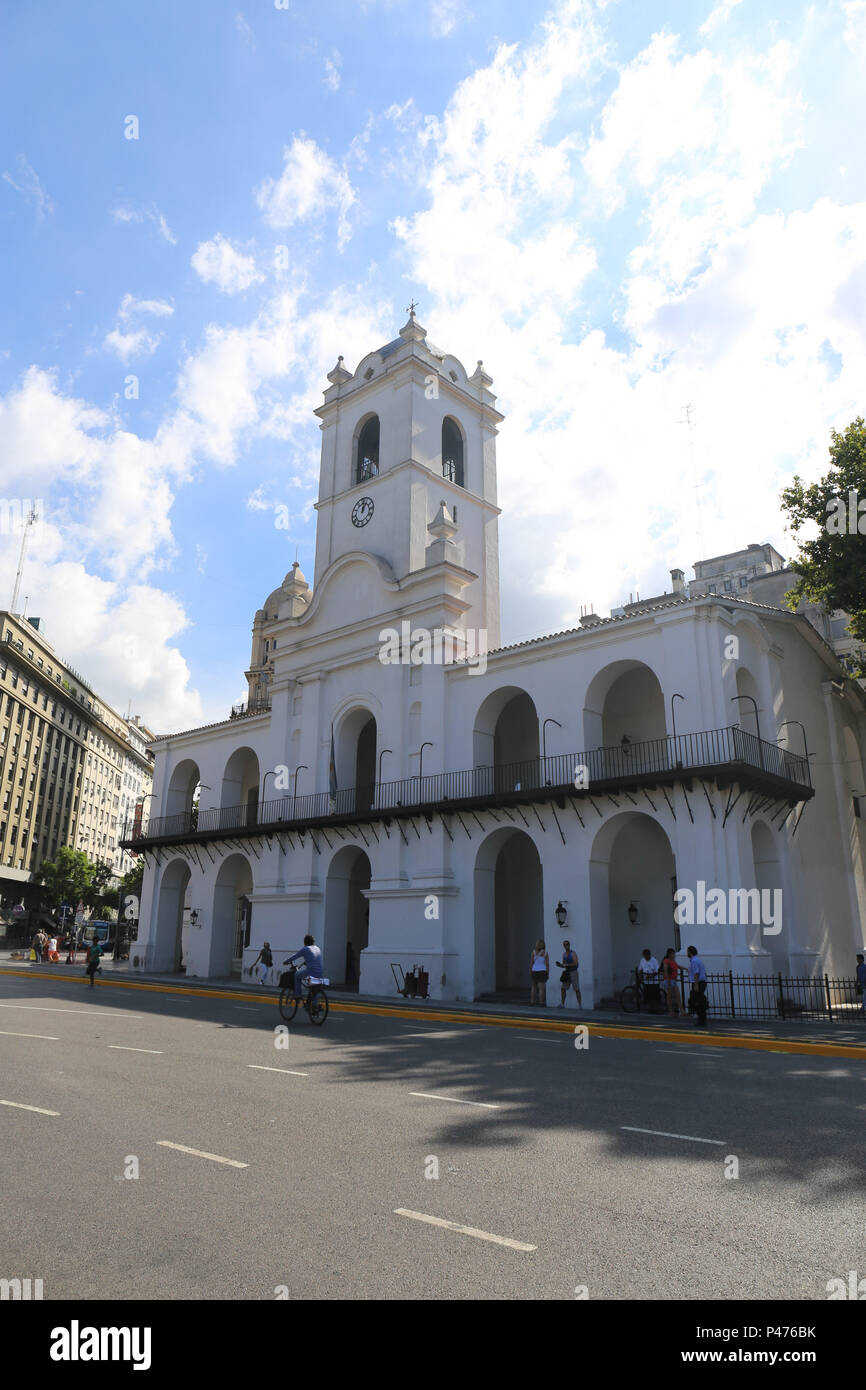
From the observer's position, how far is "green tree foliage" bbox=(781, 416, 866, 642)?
2184cm

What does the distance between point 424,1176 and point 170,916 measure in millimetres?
33876


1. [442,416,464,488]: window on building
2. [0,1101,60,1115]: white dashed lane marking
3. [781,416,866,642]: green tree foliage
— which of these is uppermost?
[442,416,464,488]: window on building

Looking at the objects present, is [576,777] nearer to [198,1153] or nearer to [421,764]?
[421,764]

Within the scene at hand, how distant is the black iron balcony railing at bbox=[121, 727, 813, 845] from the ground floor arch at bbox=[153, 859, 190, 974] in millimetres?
5413

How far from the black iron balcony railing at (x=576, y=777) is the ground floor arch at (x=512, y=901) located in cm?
190

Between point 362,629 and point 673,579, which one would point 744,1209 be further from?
point 673,579

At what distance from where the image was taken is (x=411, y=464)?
103ft

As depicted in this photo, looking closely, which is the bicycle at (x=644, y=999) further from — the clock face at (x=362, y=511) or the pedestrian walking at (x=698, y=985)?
the clock face at (x=362, y=511)

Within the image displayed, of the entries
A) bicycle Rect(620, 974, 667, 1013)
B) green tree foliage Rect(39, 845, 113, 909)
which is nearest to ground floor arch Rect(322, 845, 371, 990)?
bicycle Rect(620, 974, 667, 1013)

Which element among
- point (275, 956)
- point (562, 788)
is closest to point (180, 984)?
point (275, 956)

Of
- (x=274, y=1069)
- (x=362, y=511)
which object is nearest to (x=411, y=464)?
(x=362, y=511)

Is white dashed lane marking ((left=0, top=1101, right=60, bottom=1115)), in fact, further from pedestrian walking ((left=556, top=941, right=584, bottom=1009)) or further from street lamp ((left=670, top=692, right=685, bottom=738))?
street lamp ((left=670, top=692, right=685, bottom=738))

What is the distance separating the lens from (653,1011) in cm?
1967

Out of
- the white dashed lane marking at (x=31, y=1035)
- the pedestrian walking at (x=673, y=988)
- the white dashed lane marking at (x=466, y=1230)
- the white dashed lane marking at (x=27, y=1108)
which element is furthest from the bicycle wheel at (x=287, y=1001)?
the white dashed lane marking at (x=466, y=1230)
